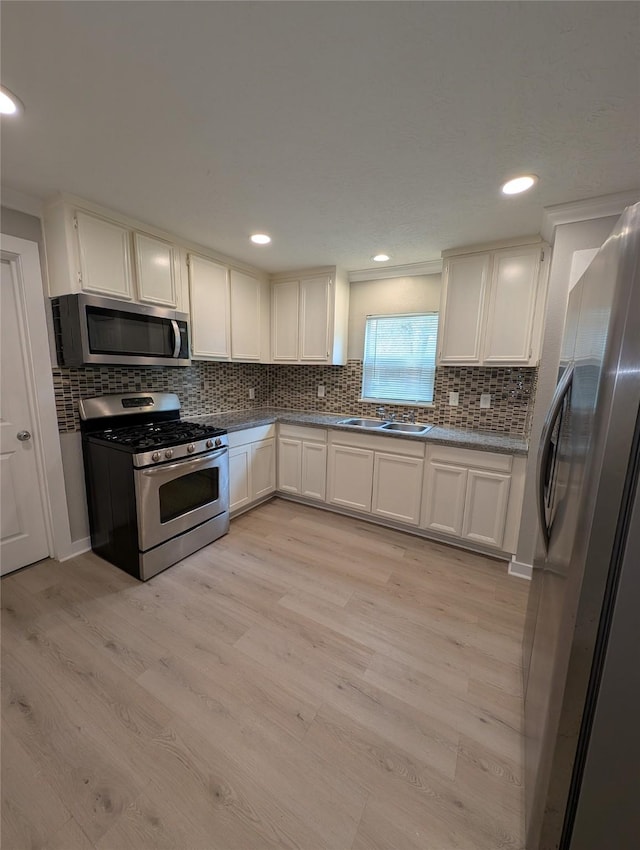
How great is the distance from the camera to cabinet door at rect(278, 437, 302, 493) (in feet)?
11.2

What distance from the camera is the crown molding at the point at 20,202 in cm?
195

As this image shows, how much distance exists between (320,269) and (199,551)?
2.84m

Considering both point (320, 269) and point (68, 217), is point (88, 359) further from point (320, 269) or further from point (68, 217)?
point (320, 269)

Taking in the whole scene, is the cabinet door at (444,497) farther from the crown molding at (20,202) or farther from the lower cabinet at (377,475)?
the crown molding at (20,202)

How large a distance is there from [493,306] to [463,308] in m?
0.22

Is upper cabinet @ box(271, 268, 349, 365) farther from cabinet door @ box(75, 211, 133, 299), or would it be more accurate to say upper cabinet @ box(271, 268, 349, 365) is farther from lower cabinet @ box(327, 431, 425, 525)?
cabinet door @ box(75, 211, 133, 299)

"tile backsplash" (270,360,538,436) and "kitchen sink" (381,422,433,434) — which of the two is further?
"kitchen sink" (381,422,433,434)

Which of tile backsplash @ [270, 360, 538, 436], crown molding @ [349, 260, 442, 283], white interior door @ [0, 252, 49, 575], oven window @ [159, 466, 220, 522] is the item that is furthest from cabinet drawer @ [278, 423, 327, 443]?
white interior door @ [0, 252, 49, 575]

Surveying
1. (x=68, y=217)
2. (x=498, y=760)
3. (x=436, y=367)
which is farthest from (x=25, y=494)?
(x=436, y=367)

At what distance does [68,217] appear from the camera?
2020 mm

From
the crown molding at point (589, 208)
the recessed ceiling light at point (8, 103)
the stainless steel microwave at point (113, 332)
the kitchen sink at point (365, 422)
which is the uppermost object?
the recessed ceiling light at point (8, 103)

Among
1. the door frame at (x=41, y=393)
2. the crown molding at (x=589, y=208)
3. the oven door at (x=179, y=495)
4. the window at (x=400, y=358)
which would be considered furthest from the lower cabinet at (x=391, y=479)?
the crown molding at (x=589, y=208)

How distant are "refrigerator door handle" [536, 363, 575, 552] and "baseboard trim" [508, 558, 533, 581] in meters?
1.53

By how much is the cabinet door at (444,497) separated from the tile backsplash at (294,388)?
0.62 m
